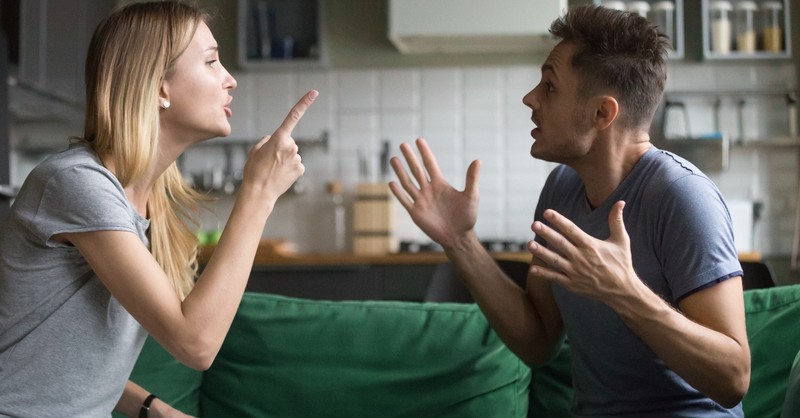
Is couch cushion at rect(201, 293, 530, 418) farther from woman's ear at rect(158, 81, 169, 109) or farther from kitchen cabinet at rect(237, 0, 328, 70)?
kitchen cabinet at rect(237, 0, 328, 70)

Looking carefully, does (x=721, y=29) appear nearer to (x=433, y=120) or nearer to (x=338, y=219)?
(x=433, y=120)

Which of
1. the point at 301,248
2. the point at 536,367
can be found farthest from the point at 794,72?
the point at 536,367

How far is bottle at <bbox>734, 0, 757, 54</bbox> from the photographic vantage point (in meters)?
4.81

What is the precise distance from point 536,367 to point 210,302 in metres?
0.84

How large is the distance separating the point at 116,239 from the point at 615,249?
77 centimetres

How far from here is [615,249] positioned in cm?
147

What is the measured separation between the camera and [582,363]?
6.03 ft

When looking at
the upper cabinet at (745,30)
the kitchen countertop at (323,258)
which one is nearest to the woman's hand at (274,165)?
the kitchen countertop at (323,258)

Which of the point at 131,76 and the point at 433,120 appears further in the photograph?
the point at 433,120

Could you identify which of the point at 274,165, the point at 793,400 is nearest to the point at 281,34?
the point at 274,165

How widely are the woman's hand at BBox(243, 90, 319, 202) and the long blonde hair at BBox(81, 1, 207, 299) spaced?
175 mm

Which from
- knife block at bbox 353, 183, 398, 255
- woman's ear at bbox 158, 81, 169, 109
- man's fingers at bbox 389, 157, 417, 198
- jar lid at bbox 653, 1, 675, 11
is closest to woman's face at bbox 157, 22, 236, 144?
woman's ear at bbox 158, 81, 169, 109

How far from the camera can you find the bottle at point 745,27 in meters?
4.81

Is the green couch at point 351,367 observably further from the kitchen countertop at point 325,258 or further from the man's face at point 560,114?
the kitchen countertop at point 325,258
